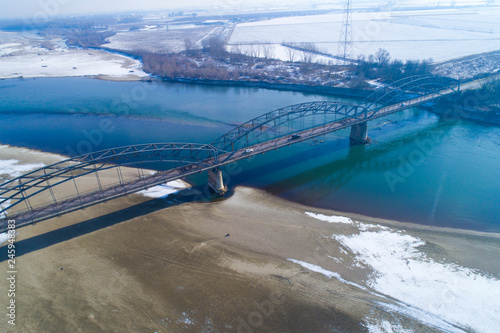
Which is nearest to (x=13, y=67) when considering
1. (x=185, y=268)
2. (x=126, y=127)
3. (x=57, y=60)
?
(x=57, y=60)

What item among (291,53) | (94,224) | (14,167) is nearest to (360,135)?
(94,224)

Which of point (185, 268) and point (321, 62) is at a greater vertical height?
point (321, 62)

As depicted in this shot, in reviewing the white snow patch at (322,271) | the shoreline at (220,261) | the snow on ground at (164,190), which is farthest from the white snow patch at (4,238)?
the white snow patch at (322,271)

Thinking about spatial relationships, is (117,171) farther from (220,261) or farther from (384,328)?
(384,328)

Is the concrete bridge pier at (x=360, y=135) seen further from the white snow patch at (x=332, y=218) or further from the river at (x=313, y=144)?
the white snow patch at (x=332, y=218)

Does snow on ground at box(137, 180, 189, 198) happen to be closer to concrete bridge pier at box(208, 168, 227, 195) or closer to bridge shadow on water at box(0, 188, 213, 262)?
bridge shadow on water at box(0, 188, 213, 262)

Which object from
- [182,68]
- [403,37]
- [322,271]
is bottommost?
[322,271]

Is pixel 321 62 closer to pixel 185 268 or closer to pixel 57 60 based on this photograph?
pixel 185 268

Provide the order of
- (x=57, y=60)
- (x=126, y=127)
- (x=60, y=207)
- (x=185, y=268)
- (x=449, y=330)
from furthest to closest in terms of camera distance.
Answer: (x=57, y=60) < (x=126, y=127) < (x=60, y=207) < (x=185, y=268) < (x=449, y=330)
